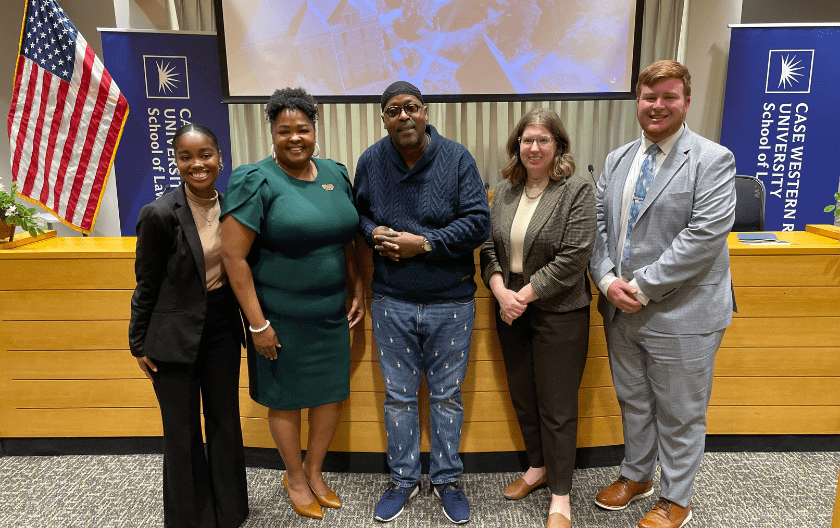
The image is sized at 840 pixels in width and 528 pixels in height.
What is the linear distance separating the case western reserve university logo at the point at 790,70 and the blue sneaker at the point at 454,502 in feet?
14.1

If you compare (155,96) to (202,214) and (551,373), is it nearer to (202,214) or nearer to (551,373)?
(202,214)

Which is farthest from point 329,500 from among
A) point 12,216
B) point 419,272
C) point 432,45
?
point 432,45

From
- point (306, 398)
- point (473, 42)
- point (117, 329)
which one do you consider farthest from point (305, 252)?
point (473, 42)

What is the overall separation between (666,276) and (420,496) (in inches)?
53.6

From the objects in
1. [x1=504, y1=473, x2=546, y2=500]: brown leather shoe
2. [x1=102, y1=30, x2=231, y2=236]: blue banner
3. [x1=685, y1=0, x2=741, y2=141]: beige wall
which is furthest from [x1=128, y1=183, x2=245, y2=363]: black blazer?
[x1=685, y1=0, x2=741, y2=141]: beige wall

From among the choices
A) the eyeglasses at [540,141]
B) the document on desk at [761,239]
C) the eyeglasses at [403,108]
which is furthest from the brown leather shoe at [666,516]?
the eyeglasses at [403,108]

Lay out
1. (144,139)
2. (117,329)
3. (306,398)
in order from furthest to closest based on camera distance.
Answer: (144,139)
(117,329)
(306,398)

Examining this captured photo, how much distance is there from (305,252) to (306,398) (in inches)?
23.2

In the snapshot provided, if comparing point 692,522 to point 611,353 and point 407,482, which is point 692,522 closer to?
point 611,353

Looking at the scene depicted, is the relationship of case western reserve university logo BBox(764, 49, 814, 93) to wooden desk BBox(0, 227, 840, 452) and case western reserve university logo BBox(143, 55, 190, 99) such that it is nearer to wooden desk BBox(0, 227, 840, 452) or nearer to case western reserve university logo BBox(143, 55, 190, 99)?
wooden desk BBox(0, 227, 840, 452)

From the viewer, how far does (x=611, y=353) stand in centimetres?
202

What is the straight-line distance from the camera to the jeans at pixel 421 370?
1.91m

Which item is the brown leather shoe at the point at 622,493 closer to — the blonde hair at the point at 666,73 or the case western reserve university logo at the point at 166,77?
the blonde hair at the point at 666,73

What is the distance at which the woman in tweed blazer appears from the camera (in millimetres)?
1778
